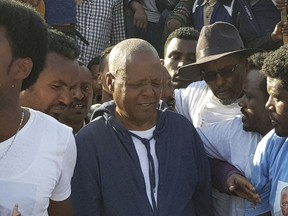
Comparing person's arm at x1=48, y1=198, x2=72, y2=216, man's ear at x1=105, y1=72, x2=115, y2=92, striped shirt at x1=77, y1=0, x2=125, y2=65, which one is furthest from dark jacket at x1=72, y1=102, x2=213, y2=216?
striped shirt at x1=77, y1=0, x2=125, y2=65

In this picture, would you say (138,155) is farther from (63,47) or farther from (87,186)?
(63,47)

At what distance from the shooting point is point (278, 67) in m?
3.08

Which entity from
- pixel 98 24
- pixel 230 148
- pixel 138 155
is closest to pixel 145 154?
pixel 138 155

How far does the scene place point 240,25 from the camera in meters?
5.34

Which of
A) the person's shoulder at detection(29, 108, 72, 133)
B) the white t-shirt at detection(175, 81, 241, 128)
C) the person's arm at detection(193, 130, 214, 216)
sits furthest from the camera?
the white t-shirt at detection(175, 81, 241, 128)

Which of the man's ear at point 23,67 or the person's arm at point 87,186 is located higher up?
the man's ear at point 23,67

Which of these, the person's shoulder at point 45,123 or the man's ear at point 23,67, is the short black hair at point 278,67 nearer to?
the person's shoulder at point 45,123

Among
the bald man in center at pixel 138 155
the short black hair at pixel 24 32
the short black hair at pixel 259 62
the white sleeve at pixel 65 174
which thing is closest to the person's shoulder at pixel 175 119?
the bald man in center at pixel 138 155

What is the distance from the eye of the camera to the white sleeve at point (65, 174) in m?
2.42

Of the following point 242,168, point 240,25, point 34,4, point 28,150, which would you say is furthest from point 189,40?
point 28,150

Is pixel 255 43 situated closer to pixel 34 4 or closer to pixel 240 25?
Answer: pixel 240 25

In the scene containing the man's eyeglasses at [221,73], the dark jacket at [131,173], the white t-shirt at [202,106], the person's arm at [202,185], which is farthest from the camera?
the man's eyeglasses at [221,73]

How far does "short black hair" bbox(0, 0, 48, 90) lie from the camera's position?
2.24 metres

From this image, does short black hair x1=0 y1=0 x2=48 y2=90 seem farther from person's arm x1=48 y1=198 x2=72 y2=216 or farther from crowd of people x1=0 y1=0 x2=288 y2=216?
person's arm x1=48 y1=198 x2=72 y2=216
